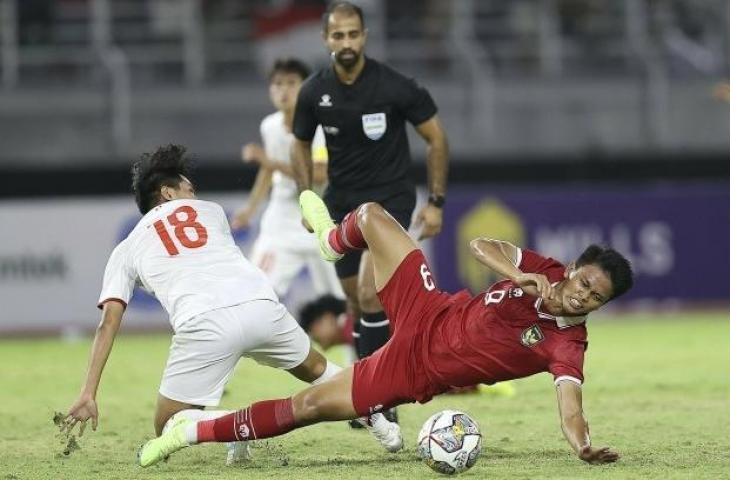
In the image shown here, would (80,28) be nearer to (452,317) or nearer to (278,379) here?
(278,379)

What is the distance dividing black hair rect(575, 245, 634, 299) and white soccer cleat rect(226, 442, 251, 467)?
1894 millimetres

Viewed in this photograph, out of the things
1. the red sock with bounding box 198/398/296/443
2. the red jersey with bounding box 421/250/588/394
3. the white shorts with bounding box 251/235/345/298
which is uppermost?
the red jersey with bounding box 421/250/588/394

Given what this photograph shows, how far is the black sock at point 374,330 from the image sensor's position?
889cm

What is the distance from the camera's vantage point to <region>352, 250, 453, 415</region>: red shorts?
23.1 feet

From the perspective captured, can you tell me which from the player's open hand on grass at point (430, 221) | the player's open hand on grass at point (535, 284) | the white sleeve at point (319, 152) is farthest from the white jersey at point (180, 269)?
the white sleeve at point (319, 152)

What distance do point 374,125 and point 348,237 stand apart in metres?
1.41

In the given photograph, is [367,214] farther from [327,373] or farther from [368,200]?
[368,200]

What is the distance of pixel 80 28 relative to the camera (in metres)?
19.8

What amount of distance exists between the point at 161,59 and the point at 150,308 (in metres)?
3.89

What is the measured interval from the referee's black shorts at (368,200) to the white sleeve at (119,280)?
6.62 feet

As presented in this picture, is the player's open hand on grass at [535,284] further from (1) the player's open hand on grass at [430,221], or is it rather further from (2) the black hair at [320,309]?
(2) the black hair at [320,309]

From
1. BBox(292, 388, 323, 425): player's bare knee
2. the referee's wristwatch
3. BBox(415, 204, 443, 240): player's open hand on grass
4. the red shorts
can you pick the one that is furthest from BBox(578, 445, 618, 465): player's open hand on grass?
the referee's wristwatch

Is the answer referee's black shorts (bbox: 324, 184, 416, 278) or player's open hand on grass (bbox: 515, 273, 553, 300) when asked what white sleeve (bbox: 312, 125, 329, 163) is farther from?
player's open hand on grass (bbox: 515, 273, 553, 300)

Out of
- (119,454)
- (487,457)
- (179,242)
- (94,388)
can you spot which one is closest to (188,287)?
(179,242)
